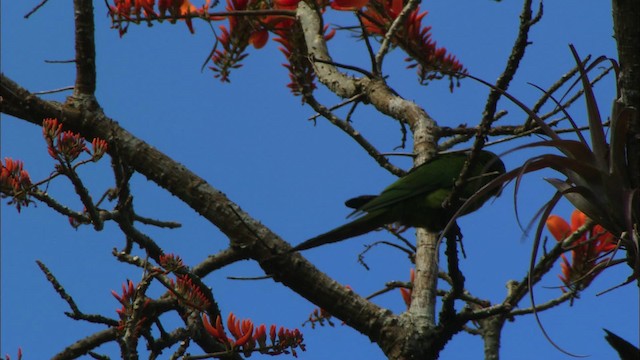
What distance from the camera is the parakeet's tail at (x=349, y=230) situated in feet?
8.60

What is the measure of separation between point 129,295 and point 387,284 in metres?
1.22

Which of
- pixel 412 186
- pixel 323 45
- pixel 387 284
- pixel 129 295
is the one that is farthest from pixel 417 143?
pixel 129 295

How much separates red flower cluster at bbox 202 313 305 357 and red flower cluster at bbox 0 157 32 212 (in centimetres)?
78

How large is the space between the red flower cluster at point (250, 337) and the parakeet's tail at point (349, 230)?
0.32 meters

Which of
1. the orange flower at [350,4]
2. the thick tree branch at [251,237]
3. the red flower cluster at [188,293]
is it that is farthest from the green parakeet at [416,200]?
the orange flower at [350,4]

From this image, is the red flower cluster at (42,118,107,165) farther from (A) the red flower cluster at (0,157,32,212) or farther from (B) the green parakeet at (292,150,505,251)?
(B) the green parakeet at (292,150,505,251)

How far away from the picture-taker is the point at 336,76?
12.0ft

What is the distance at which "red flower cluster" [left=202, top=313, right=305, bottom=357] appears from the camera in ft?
8.17

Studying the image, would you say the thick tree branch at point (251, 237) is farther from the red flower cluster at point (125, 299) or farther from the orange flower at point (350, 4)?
the orange flower at point (350, 4)

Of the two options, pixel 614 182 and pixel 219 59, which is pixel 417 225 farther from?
pixel 219 59

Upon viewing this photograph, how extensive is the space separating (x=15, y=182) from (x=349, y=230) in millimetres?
1271

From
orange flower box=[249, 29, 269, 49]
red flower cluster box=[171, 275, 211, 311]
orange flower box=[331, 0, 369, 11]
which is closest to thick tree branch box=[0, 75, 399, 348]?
red flower cluster box=[171, 275, 211, 311]

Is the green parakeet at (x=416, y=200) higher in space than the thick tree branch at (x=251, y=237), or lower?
higher

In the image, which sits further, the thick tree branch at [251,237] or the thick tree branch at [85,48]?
the thick tree branch at [85,48]
